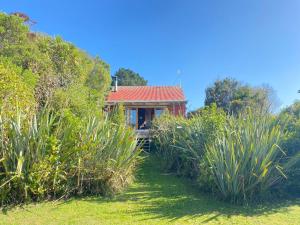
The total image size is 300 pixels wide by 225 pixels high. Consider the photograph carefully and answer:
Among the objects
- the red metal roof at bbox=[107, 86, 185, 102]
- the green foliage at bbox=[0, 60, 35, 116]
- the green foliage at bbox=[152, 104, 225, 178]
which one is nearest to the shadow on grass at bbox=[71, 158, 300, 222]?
the green foliage at bbox=[152, 104, 225, 178]

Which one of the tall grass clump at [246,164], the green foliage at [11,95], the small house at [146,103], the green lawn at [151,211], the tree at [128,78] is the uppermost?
the tree at [128,78]

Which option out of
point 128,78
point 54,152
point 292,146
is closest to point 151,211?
point 54,152

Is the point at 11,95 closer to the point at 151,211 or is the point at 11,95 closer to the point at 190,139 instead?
the point at 151,211

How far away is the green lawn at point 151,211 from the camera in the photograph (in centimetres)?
600

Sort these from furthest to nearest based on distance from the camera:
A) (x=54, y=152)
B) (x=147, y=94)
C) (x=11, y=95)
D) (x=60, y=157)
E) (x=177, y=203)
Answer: (x=147, y=94)
(x=11, y=95)
(x=60, y=157)
(x=177, y=203)
(x=54, y=152)

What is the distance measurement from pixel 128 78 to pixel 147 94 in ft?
94.9

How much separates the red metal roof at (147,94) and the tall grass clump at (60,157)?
14.5m

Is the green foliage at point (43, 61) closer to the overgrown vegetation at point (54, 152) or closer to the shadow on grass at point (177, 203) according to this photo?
the overgrown vegetation at point (54, 152)

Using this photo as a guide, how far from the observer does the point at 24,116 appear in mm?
7590

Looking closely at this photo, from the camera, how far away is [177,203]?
735 cm

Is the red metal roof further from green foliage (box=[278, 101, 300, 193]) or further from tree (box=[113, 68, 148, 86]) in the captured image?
tree (box=[113, 68, 148, 86])

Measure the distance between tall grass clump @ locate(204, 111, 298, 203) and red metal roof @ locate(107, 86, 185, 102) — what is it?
15328 millimetres

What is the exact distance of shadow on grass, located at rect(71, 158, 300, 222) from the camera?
257 inches

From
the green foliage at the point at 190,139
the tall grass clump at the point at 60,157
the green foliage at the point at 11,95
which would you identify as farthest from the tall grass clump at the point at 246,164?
the green foliage at the point at 11,95
